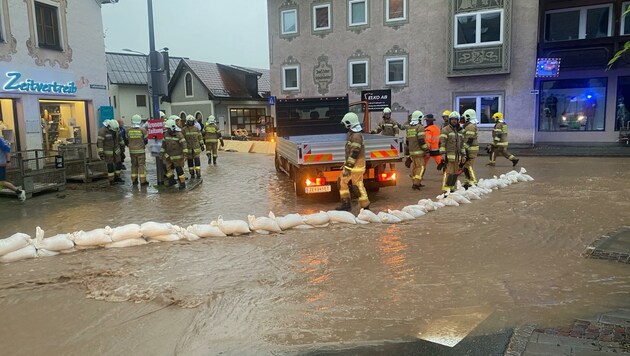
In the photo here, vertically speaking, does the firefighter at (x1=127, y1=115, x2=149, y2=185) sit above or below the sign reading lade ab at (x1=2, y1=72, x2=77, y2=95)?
below

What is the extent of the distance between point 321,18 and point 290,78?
3479 millimetres

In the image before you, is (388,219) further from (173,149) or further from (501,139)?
(501,139)

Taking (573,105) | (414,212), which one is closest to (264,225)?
(414,212)

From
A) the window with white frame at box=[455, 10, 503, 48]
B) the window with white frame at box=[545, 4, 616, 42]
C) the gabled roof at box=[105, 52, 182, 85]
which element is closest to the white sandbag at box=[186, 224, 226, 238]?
the window with white frame at box=[455, 10, 503, 48]

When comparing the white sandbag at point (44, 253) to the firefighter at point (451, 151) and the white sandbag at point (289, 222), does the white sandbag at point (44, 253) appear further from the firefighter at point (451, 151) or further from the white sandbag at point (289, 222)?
the firefighter at point (451, 151)

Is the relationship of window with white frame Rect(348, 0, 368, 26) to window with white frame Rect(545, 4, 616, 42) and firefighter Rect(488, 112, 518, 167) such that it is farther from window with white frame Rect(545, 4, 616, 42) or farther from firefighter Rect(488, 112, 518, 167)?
firefighter Rect(488, 112, 518, 167)

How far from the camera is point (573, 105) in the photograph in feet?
73.3

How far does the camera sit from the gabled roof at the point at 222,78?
35281mm

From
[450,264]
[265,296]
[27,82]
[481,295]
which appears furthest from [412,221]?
[27,82]

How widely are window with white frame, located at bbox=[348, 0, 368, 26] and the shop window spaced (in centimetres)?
906

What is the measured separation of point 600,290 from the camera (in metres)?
4.83

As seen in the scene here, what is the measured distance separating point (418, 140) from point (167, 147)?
5.91m

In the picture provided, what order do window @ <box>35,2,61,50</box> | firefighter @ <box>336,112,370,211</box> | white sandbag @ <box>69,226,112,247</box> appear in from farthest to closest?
window @ <box>35,2,61,50</box> → firefighter @ <box>336,112,370,211</box> → white sandbag @ <box>69,226,112,247</box>

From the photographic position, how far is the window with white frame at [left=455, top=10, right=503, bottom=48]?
21.3m
